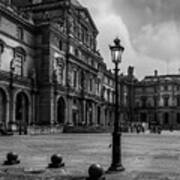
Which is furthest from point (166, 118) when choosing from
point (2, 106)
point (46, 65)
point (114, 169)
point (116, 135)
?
point (114, 169)

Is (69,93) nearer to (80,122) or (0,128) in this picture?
(80,122)

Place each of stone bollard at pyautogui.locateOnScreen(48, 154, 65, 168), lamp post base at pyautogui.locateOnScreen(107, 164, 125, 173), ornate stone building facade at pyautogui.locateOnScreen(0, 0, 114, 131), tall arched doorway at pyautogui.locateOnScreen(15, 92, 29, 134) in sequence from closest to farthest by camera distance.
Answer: lamp post base at pyautogui.locateOnScreen(107, 164, 125, 173) → stone bollard at pyautogui.locateOnScreen(48, 154, 65, 168) → ornate stone building facade at pyautogui.locateOnScreen(0, 0, 114, 131) → tall arched doorway at pyautogui.locateOnScreen(15, 92, 29, 134)

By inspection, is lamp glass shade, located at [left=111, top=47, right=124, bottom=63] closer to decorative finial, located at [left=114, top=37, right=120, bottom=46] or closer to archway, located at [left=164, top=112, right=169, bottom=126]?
decorative finial, located at [left=114, top=37, right=120, bottom=46]

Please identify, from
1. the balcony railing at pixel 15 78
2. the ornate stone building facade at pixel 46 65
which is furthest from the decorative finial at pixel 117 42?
the balcony railing at pixel 15 78

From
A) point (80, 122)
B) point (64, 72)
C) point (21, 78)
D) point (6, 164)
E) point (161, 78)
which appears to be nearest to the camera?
point (6, 164)

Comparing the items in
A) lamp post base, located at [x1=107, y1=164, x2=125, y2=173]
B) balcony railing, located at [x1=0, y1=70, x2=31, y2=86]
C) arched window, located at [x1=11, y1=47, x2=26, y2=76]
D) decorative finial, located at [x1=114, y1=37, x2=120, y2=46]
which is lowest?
lamp post base, located at [x1=107, y1=164, x2=125, y2=173]

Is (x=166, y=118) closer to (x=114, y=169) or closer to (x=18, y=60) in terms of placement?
(x=18, y=60)

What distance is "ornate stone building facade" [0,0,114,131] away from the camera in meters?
45.5

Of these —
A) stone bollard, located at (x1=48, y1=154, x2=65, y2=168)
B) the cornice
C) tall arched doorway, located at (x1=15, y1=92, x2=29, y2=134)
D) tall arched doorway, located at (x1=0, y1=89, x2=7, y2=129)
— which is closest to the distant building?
tall arched doorway, located at (x1=15, y1=92, x2=29, y2=134)

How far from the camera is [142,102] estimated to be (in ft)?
378

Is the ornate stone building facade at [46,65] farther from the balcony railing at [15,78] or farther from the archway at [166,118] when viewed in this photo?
the archway at [166,118]

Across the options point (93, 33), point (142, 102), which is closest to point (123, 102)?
point (142, 102)

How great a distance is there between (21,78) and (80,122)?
18539 millimetres

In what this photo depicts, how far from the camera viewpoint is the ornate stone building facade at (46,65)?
45531 mm
